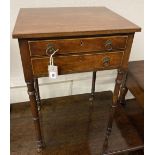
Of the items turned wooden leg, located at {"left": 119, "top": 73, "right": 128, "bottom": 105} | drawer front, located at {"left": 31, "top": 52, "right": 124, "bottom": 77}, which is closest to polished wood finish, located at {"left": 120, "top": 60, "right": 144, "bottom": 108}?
turned wooden leg, located at {"left": 119, "top": 73, "right": 128, "bottom": 105}

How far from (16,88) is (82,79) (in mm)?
429

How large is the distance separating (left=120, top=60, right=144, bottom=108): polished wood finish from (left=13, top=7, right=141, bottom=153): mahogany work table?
254mm

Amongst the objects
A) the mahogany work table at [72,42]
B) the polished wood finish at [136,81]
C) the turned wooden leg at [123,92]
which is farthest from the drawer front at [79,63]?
the turned wooden leg at [123,92]

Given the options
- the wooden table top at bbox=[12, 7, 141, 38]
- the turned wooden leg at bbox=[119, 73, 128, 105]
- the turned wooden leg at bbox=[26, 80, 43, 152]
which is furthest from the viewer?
the turned wooden leg at bbox=[119, 73, 128, 105]

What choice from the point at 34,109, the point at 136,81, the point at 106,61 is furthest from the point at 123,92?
the point at 34,109

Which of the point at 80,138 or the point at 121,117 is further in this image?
the point at 121,117

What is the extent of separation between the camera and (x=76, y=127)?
113 cm

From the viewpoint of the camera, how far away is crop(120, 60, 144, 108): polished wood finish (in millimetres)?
1061

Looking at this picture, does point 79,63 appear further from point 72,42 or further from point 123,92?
point 123,92

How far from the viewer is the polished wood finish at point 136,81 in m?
1.06

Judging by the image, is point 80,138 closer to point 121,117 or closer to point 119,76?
point 121,117

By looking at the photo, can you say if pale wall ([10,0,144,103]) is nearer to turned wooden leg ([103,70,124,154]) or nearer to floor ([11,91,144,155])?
floor ([11,91,144,155])
